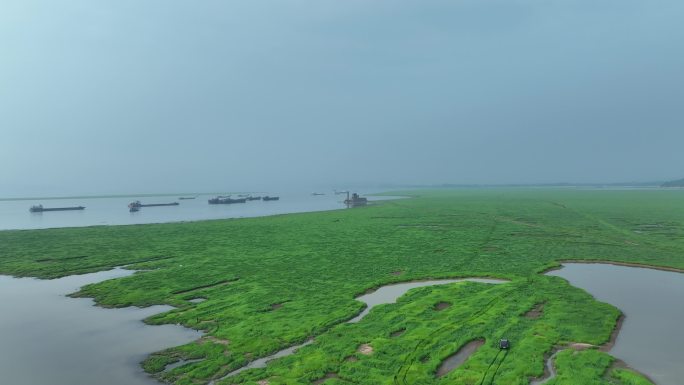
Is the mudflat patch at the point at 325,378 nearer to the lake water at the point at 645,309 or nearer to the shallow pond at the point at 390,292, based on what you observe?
the shallow pond at the point at 390,292

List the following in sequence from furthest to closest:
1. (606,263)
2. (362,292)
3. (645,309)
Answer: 1. (606,263)
2. (362,292)
3. (645,309)

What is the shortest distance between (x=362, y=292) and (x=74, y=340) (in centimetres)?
1411

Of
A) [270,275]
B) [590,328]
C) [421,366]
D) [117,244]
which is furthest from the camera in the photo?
[117,244]

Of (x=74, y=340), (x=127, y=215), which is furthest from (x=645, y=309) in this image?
(x=127, y=215)

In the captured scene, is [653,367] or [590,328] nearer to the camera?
[653,367]

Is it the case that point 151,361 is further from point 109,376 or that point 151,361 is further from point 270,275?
point 270,275

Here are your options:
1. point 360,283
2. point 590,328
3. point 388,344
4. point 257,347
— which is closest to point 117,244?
point 360,283

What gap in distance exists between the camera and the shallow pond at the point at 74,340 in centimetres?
1286

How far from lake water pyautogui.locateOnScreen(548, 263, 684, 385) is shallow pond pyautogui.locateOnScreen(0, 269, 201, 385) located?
1685 cm

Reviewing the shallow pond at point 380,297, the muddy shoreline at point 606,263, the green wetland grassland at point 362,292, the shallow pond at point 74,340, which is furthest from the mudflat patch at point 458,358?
the muddy shoreline at point 606,263

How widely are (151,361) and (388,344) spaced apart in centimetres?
879

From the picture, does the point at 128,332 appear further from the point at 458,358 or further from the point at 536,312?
the point at 536,312

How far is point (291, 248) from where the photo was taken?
122 feet

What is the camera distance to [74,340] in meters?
15.9
